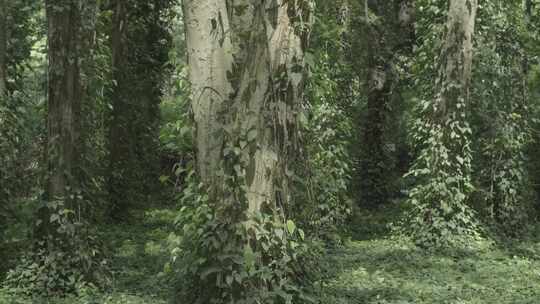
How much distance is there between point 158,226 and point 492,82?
26.1 feet

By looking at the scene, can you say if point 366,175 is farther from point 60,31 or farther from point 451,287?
point 60,31

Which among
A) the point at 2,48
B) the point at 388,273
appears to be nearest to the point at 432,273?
the point at 388,273

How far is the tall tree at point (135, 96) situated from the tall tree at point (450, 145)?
5.57 meters

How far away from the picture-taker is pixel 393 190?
1944 centimetres

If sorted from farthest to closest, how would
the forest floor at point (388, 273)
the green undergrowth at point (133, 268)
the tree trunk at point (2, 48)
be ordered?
the tree trunk at point (2, 48)
the forest floor at point (388, 273)
the green undergrowth at point (133, 268)

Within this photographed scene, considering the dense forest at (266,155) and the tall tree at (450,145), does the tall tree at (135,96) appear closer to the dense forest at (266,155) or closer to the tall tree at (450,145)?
the dense forest at (266,155)

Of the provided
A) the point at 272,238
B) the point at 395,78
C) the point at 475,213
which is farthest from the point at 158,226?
the point at 272,238

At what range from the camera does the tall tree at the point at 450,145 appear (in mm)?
12852

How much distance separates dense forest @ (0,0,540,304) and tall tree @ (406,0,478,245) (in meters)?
0.04

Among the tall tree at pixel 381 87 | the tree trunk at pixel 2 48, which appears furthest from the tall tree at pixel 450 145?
the tree trunk at pixel 2 48

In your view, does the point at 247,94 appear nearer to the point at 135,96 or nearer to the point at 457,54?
the point at 457,54

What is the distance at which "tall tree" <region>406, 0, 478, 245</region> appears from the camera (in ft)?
42.2

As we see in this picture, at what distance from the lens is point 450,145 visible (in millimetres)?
12984

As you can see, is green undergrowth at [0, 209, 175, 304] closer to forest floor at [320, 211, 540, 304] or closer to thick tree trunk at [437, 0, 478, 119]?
forest floor at [320, 211, 540, 304]
